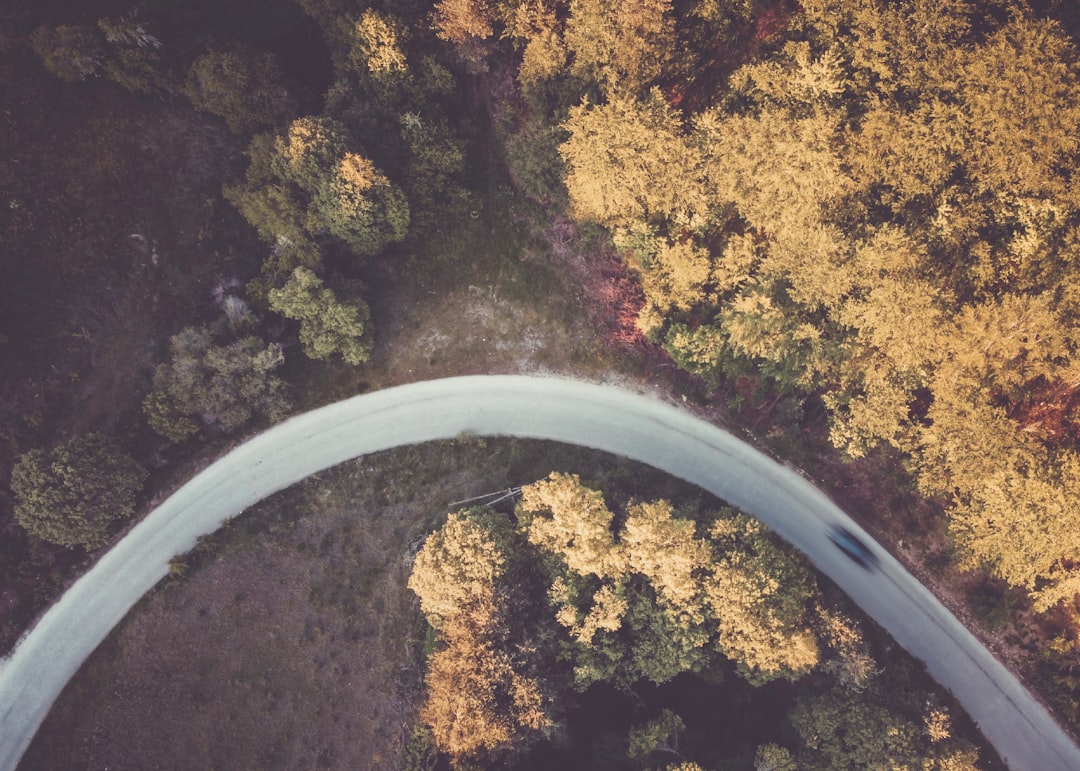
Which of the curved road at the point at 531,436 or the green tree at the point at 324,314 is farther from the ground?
the green tree at the point at 324,314

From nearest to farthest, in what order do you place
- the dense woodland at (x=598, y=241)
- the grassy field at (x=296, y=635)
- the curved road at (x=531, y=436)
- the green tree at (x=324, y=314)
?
the dense woodland at (x=598, y=241) < the green tree at (x=324, y=314) < the grassy field at (x=296, y=635) < the curved road at (x=531, y=436)

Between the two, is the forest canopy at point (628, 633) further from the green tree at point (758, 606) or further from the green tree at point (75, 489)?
the green tree at point (75, 489)

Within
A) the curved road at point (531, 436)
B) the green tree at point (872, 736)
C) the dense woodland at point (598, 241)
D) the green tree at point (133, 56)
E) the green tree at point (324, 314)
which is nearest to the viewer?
the dense woodland at point (598, 241)

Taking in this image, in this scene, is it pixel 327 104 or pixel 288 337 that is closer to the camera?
pixel 327 104

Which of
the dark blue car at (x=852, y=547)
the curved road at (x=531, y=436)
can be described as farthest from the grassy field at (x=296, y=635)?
the dark blue car at (x=852, y=547)

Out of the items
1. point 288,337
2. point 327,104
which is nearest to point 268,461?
point 288,337

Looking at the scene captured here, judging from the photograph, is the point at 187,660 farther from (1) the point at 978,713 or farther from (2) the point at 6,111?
(1) the point at 978,713

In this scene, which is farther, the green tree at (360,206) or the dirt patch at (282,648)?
the dirt patch at (282,648)
